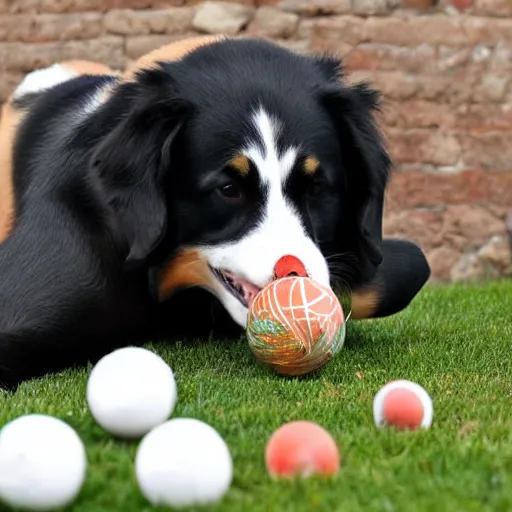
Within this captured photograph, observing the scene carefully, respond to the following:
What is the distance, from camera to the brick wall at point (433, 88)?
22.1 feet

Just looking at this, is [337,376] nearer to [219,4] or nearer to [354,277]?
[354,277]

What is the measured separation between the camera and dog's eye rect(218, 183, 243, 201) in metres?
3.00

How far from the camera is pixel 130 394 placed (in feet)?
7.23

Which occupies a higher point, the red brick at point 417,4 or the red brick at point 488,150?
the red brick at point 417,4

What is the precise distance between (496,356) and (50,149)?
1.75 metres

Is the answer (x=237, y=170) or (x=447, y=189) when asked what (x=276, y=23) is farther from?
(x=237, y=170)

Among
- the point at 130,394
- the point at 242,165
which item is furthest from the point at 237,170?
the point at 130,394

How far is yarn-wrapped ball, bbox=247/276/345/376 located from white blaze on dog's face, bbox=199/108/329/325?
7 centimetres

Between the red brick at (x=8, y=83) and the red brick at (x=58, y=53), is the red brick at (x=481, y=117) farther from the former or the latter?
the red brick at (x=8, y=83)

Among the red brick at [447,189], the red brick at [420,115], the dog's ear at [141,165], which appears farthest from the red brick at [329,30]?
the dog's ear at [141,165]

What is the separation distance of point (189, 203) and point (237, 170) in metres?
0.21

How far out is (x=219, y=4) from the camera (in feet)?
22.1

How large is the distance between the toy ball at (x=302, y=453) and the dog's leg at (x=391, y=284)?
1813mm

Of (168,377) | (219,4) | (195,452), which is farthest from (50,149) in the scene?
(219,4)
